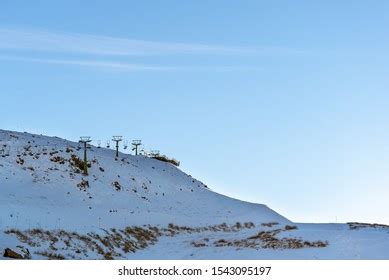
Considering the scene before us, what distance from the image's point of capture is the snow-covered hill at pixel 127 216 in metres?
35.3

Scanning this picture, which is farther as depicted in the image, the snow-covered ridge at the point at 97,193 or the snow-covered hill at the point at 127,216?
the snow-covered ridge at the point at 97,193

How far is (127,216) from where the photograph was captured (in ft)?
175

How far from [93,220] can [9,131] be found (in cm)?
4476

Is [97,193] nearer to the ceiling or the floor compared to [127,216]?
nearer to the ceiling

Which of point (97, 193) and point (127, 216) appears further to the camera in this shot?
point (97, 193)

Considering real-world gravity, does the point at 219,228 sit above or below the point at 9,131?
below

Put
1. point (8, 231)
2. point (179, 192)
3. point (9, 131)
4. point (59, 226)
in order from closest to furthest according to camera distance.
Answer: point (8, 231), point (59, 226), point (179, 192), point (9, 131)

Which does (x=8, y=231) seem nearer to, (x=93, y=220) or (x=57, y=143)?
(x=93, y=220)

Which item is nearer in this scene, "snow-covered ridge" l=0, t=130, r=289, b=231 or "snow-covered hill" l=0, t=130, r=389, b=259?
"snow-covered hill" l=0, t=130, r=389, b=259

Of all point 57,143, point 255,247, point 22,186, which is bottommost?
point 255,247

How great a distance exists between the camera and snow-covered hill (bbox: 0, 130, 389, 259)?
35.3 meters
